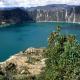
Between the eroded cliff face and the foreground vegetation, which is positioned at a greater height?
the foreground vegetation

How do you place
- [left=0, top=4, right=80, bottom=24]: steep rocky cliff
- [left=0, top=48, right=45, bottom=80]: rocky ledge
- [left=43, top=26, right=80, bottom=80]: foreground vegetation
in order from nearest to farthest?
[left=43, top=26, right=80, bottom=80]: foreground vegetation < [left=0, top=48, right=45, bottom=80]: rocky ledge < [left=0, top=4, right=80, bottom=24]: steep rocky cliff

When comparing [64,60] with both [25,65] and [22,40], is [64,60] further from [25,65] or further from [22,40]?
[22,40]

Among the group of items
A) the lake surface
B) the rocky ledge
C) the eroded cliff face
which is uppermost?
the rocky ledge

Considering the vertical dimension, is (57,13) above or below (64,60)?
below

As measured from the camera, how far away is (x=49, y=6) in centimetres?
17250

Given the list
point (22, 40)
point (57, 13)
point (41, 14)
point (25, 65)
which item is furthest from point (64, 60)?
point (57, 13)

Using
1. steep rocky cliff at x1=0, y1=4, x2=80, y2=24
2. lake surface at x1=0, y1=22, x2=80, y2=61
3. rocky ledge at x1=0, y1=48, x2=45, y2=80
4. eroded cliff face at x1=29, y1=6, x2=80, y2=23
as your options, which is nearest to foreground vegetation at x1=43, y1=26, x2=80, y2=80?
rocky ledge at x1=0, y1=48, x2=45, y2=80

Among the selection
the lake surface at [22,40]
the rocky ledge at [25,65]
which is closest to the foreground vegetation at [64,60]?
the rocky ledge at [25,65]

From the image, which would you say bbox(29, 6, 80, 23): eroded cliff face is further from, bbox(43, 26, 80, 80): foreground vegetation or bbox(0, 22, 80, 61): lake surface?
bbox(43, 26, 80, 80): foreground vegetation

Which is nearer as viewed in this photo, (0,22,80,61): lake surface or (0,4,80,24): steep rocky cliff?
(0,22,80,61): lake surface

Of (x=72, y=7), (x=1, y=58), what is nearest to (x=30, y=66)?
(x=1, y=58)

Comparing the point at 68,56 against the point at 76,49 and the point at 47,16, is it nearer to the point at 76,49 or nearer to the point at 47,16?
the point at 76,49

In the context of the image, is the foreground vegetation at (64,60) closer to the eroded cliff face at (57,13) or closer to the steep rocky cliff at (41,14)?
the steep rocky cliff at (41,14)

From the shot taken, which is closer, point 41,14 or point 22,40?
point 22,40
